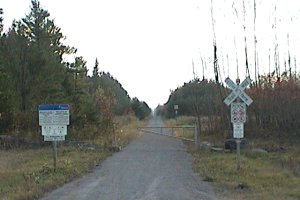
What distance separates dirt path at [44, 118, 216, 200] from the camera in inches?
516

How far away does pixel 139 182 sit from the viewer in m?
15.6

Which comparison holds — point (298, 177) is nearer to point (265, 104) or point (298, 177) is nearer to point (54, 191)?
point (54, 191)

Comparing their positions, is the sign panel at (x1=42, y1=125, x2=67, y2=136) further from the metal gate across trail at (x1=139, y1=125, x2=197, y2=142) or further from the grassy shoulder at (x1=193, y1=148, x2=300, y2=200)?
the metal gate across trail at (x1=139, y1=125, x2=197, y2=142)

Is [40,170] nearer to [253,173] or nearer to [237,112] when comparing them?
[237,112]

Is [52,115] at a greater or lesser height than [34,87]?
lesser

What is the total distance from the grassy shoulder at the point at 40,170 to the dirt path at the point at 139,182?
42 centimetres

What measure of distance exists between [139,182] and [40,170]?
3.88 meters

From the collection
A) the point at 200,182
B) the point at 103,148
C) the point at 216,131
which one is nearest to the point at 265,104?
the point at 216,131

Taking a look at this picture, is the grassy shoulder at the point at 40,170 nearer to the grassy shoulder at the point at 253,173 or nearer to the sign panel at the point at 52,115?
the sign panel at the point at 52,115

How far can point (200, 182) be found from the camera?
15.8m

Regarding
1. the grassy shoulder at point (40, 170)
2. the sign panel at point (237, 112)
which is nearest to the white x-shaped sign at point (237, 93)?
the sign panel at point (237, 112)

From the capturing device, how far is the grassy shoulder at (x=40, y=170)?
45.5 ft

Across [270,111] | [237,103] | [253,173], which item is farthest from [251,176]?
[270,111]

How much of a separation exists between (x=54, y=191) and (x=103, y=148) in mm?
13766
